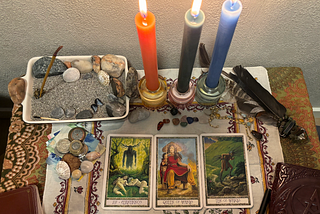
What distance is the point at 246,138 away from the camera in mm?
797

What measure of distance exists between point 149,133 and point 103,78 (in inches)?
9.9

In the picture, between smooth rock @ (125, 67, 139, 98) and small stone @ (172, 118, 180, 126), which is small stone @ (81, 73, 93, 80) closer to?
smooth rock @ (125, 67, 139, 98)

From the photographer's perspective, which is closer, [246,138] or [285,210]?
[285,210]

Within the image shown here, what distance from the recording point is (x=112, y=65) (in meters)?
0.79

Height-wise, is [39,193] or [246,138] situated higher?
[246,138]

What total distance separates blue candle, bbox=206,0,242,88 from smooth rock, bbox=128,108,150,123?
0.92 feet

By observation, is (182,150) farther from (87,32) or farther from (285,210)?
(87,32)

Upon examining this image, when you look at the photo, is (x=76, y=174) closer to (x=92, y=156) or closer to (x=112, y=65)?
(x=92, y=156)

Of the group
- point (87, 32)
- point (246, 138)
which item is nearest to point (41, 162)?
point (87, 32)

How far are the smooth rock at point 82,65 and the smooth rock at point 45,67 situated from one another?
41 millimetres

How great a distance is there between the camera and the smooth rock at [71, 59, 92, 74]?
0.79 meters

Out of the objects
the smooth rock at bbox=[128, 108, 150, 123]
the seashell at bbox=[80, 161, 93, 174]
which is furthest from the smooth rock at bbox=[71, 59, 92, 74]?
the seashell at bbox=[80, 161, 93, 174]

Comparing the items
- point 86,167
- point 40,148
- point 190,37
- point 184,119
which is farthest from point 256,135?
point 40,148

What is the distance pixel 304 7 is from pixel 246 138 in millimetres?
439
